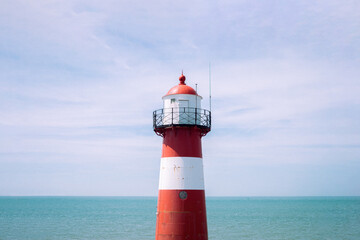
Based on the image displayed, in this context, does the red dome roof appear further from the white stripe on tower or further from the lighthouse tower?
the white stripe on tower

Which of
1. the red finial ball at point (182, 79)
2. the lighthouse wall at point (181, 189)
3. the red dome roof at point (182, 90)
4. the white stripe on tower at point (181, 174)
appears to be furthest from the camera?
the red finial ball at point (182, 79)

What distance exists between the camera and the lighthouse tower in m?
15.3

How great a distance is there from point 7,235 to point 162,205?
37.1 meters

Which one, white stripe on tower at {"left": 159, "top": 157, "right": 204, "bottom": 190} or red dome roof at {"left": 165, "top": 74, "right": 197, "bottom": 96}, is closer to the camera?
white stripe on tower at {"left": 159, "top": 157, "right": 204, "bottom": 190}

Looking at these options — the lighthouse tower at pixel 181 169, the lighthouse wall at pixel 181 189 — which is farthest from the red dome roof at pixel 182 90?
the lighthouse wall at pixel 181 189

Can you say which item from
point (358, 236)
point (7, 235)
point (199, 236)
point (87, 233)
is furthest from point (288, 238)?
point (7, 235)

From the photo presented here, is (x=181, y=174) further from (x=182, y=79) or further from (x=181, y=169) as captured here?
(x=182, y=79)

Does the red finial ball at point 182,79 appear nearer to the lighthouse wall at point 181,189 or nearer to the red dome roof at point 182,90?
the red dome roof at point 182,90

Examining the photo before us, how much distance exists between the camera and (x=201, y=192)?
15.8m

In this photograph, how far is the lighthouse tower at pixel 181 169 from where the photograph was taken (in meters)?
15.3

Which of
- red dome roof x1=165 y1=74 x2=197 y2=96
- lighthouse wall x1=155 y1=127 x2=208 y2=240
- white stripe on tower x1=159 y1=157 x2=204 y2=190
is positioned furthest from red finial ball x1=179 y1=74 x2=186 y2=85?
white stripe on tower x1=159 y1=157 x2=204 y2=190

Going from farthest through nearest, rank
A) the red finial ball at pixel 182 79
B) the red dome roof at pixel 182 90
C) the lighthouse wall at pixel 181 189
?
the red finial ball at pixel 182 79 < the red dome roof at pixel 182 90 < the lighthouse wall at pixel 181 189

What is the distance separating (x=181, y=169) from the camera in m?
15.5

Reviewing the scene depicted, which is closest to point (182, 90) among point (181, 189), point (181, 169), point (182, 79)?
point (182, 79)
